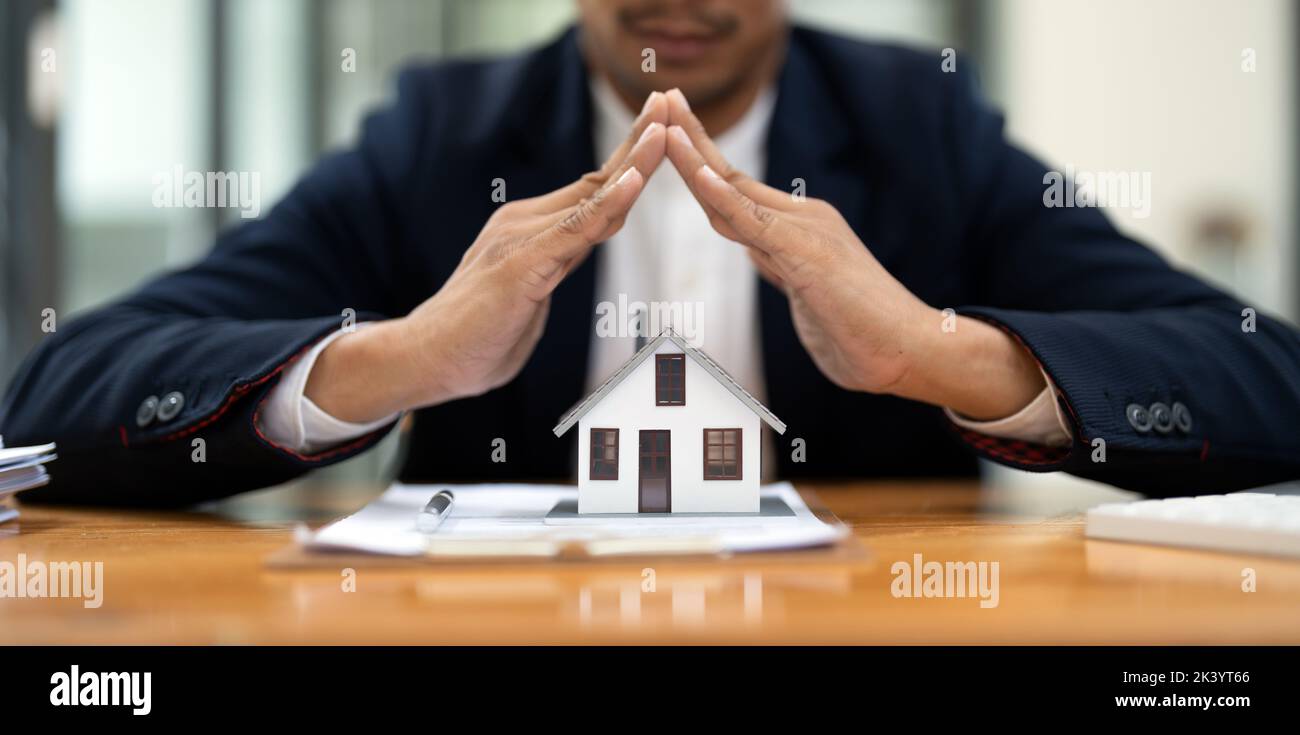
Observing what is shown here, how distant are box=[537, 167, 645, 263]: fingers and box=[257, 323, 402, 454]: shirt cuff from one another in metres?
0.26

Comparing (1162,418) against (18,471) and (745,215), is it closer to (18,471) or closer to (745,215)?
(745,215)

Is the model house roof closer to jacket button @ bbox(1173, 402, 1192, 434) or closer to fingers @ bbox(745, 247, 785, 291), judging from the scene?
fingers @ bbox(745, 247, 785, 291)

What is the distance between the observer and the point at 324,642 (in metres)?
0.59

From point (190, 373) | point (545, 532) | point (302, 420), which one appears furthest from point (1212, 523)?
point (190, 373)

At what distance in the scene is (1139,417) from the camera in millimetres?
1104

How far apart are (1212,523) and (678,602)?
442mm

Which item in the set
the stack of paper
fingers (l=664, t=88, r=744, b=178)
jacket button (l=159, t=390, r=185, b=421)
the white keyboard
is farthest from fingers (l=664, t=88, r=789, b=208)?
the stack of paper

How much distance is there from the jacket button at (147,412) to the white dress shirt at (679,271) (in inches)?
25.0

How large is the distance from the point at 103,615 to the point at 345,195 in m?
1.19

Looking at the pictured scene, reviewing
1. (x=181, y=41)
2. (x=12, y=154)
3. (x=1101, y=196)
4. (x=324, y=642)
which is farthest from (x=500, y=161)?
(x=1101, y=196)

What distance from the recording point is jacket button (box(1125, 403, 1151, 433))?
1.10 meters

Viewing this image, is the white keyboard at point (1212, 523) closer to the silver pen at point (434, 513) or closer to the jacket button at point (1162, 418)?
the jacket button at point (1162, 418)
